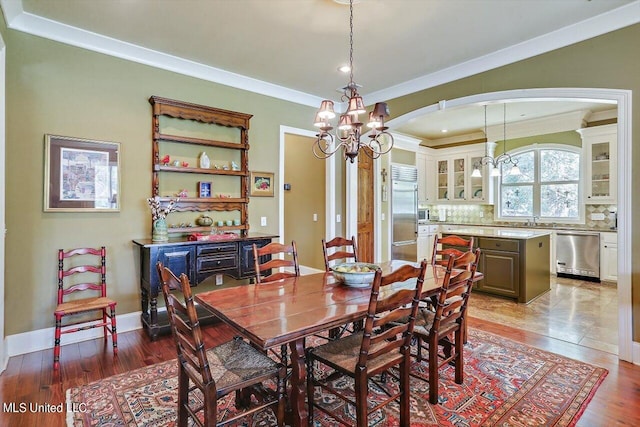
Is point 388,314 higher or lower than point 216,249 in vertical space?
lower

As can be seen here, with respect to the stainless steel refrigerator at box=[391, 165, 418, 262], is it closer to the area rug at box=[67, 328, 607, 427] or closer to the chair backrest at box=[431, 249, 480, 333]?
the area rug at box=[67, 328, 607, 427]

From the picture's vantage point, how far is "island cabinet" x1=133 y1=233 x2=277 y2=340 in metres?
3.13

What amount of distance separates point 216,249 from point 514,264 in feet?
12.8

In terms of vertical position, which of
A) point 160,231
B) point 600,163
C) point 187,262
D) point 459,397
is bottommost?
point 459,397

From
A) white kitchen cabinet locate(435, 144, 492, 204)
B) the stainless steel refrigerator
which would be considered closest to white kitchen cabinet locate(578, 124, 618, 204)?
white kitchen cabinet locate(435, 144, 492, 204)

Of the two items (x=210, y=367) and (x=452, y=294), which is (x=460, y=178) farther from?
(x=210, y=367)

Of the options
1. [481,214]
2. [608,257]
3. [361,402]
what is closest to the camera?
[361,402]

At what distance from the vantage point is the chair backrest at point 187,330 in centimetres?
145

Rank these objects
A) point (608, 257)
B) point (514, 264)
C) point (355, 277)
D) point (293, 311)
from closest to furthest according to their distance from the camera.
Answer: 1. point (293, 311)
2. point (355, 277)
3. point (514, 264)
4. point (608, 257)

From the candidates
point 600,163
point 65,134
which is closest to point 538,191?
point 600,163

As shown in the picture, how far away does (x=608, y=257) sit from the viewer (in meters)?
5.46

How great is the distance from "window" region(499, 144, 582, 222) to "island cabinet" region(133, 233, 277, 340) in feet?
19.5

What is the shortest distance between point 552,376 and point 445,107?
2993 mm

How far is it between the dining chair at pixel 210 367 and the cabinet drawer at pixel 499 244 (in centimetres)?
390
